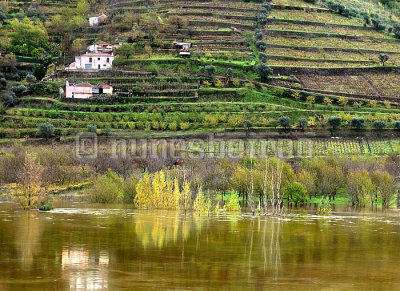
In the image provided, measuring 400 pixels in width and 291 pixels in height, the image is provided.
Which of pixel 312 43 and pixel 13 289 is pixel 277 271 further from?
pixel 312 43

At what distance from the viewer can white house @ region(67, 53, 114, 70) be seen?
120 metres

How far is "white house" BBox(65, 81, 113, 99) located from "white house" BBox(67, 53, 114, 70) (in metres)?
10.1

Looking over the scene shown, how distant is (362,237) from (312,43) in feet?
275

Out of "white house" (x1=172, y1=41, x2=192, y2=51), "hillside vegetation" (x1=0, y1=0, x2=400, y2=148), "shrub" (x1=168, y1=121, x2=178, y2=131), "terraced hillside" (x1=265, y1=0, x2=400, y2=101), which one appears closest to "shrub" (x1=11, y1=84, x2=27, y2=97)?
"hillside vegetation" (x1=0, y1=0, x2=400, y2=148)

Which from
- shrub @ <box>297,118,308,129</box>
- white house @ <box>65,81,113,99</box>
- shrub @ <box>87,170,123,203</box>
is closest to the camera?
shrub @ <box>87,170,123,203</box>

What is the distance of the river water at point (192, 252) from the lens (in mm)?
32812

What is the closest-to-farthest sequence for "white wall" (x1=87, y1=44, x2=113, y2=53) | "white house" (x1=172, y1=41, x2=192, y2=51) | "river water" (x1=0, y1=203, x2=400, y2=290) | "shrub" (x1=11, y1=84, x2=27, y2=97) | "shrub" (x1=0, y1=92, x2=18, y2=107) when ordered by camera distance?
"river water" (x1=0, y1=203, x2=400, y2=290), "shrub" (x1=0, y1=92, x2=18, y2=107), "shrub" (x1=11, y1=84, x2=27, y2=97), "white house" (x1=172, y1=41, x2=192, y2=51), "white wall" (x1=87, y1=44, x2=113, y2=53)

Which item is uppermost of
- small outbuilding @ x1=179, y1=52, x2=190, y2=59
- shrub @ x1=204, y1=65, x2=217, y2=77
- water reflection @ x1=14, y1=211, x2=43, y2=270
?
small outbuilding @ x1=179, y1=52, x2=190, y2=59

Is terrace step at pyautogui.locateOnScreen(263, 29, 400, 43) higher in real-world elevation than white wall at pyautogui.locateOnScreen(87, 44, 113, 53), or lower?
higher

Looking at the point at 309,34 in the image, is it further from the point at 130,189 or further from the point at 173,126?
the point at 130,189

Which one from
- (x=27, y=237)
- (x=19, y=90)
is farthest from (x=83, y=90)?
(x=27, y=237)

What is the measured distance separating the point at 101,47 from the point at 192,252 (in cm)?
8950

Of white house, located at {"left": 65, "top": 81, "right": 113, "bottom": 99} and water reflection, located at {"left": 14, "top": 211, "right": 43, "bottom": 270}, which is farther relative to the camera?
white house, located at {"left": 65, "top": 81, "right": 113, "bottom": 99}

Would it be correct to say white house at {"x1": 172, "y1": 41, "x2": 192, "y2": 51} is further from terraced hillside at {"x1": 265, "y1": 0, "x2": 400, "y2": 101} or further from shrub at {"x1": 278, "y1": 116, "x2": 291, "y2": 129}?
shrub at {"x1": 278, "y1": 116, "x2": 291, "y2": 129}
